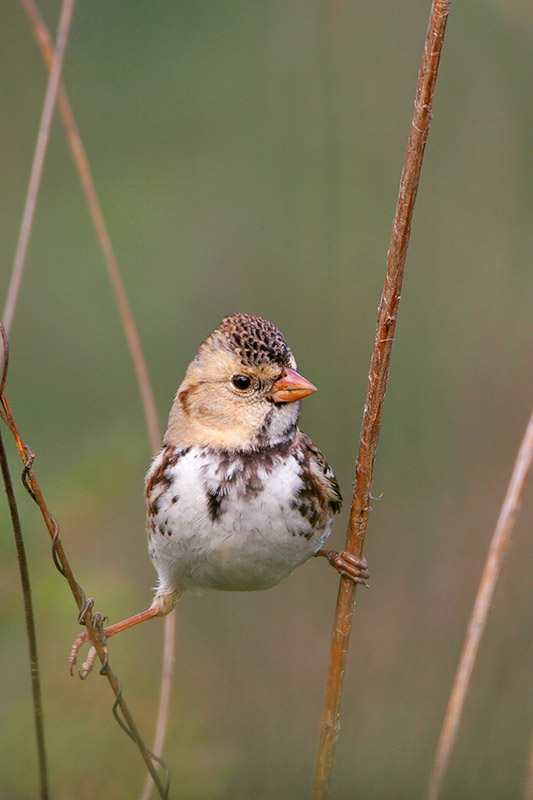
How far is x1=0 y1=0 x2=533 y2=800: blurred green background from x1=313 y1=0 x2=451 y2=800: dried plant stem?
467 millimetres

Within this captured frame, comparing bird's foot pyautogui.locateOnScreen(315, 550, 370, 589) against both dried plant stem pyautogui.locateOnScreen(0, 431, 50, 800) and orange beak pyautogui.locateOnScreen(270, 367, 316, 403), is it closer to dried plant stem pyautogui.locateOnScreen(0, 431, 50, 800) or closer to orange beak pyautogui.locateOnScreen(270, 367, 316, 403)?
orange beak pyautogui.locateOnScreen(270, 367, 316, 403)

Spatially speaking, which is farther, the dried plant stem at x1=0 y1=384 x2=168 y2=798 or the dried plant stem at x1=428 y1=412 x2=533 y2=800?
the dried plant stem at x1=428 y1=412 x2=533 y2=800

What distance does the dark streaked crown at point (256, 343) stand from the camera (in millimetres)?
3072

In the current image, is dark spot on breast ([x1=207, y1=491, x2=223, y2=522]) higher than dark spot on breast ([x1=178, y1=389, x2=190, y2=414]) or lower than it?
lower

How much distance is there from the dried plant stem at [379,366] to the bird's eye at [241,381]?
0.60m

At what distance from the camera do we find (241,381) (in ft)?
10.2

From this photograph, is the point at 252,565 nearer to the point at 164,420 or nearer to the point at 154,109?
the point at 164,420

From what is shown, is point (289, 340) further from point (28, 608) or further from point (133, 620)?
point (28, 608)

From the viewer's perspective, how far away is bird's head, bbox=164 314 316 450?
3.07 metres

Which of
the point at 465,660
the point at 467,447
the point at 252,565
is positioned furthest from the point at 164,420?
the point at 465,660

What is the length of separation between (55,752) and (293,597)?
4.31ft

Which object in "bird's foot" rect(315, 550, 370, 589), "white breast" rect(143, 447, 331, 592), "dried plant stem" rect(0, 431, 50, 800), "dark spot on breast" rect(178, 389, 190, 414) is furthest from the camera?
"dark spot on breast" rect(178, 389, 190, 414)

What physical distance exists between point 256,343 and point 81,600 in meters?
1.10

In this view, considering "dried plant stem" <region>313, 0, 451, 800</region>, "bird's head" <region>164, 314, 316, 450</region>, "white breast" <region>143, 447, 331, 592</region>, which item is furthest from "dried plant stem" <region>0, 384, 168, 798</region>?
"bird's head" <region>164, 314, 316, 450</region>
